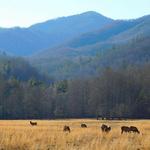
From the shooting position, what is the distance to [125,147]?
17.8m

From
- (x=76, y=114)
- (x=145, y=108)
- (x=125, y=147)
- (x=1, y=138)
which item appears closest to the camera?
(x=125, y=147)

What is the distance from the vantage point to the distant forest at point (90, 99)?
115625 mm

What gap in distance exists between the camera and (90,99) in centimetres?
11962

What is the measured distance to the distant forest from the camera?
4552 inches

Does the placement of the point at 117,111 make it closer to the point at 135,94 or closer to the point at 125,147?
the point at 135,94

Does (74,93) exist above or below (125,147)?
above

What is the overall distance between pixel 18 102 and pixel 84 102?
58.2 ft

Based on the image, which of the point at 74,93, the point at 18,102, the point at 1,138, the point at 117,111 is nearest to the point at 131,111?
the point at 117,111

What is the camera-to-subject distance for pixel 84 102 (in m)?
124

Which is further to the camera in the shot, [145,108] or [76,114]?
[76,114]

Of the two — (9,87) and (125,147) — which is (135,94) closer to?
(9,87)

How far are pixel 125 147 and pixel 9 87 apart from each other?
11217 centimetres

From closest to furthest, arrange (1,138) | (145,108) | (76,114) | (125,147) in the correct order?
(125,147) → (1,138) → (145,108) → (76,114)

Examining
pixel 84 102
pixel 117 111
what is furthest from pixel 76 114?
pixel 117 111
